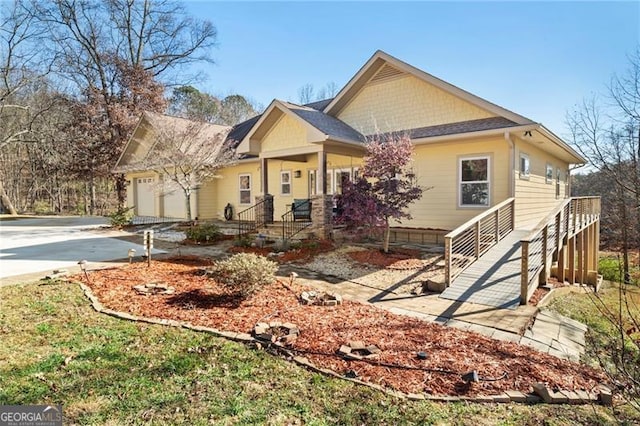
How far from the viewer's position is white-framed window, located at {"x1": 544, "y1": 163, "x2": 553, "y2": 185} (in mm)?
13891

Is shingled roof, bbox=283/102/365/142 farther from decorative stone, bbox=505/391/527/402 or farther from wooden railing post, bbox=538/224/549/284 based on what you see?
decorative stone, bbox=505/391/527/402

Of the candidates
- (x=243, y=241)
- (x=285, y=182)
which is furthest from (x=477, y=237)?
(x=285, y=182)

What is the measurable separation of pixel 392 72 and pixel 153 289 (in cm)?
1027

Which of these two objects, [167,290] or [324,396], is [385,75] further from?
[324,396]

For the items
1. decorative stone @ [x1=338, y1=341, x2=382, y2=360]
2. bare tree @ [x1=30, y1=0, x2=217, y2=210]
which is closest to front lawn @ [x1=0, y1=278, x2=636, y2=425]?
decorative stone @ [x1=338, y1=341, x2=382, y2=360]

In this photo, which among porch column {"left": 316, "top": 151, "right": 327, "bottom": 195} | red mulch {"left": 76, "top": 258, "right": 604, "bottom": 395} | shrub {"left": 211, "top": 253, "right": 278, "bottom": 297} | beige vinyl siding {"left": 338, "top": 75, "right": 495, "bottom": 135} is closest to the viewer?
red mulch {"left": 76, "top": 258, "right": 604, "bottom": 395}

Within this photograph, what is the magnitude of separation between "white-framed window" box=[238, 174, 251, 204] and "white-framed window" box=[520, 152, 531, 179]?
1130 centimetres

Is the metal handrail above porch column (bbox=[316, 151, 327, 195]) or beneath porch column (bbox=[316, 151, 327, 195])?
beneath

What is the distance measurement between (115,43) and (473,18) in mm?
23947

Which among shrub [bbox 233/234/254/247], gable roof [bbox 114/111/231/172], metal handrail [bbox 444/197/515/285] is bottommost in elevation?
shrub [bbox 233/234/254/247]

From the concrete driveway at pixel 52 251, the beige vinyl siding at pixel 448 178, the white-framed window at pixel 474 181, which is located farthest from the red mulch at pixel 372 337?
the white-framed window at pixel 474 181

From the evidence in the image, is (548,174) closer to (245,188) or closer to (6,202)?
(245,188)

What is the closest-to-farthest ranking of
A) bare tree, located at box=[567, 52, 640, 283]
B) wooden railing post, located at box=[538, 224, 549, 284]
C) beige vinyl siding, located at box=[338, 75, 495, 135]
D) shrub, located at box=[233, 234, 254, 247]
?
1. wooden railing post, located at box=[538, 224, 549, 284]
2. shrub, located at box=[233, 234, 254, 247]
3. beige vinyl siding, located at box=[338, 75, 495, 135]
4. bare tree, located at box=[567, 52, 640, 283]

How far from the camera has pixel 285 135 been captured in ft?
39.8
